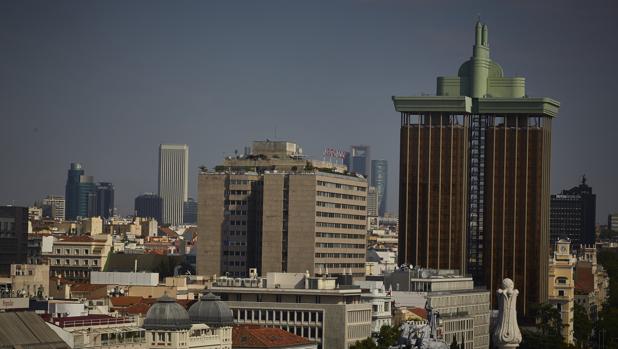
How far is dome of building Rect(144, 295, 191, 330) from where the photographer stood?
491 ft

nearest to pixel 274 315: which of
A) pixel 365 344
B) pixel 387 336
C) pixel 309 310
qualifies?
pixel 309 310

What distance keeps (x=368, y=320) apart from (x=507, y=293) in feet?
365

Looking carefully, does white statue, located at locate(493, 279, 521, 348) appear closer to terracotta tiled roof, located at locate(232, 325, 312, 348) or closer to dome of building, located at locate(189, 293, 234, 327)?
dome of building, located at locate(189, 293, 234, 327)

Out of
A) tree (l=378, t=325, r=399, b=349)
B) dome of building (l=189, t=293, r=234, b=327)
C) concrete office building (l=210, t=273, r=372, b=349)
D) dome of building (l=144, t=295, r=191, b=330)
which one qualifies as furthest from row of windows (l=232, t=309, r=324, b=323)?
dome of building (l=144, t=295, r=191, b=330)

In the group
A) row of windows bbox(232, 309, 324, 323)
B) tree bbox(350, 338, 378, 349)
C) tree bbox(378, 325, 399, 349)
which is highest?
row of windows bbox(232, 309, 324, 323)

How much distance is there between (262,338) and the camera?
170m

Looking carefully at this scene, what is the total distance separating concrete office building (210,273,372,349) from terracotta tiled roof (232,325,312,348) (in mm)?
9019

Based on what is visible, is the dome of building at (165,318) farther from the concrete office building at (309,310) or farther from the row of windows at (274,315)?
the row of windows at (274,315)

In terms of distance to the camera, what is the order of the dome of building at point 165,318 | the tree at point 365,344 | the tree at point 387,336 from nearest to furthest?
the dome of building at point 165,318
the tree at point 365,344
the tree at point 387,336

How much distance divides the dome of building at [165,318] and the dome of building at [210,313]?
31.5 ft

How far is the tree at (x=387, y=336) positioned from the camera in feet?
593

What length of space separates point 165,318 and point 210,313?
559 inches

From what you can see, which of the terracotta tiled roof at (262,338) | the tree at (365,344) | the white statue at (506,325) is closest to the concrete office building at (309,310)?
the terracotta tiled roof at (262,338)

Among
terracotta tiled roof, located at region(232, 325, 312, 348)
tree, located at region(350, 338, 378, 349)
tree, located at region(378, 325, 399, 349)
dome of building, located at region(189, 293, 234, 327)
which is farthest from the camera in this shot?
tree, located at region(378, 325, 399, 349)
